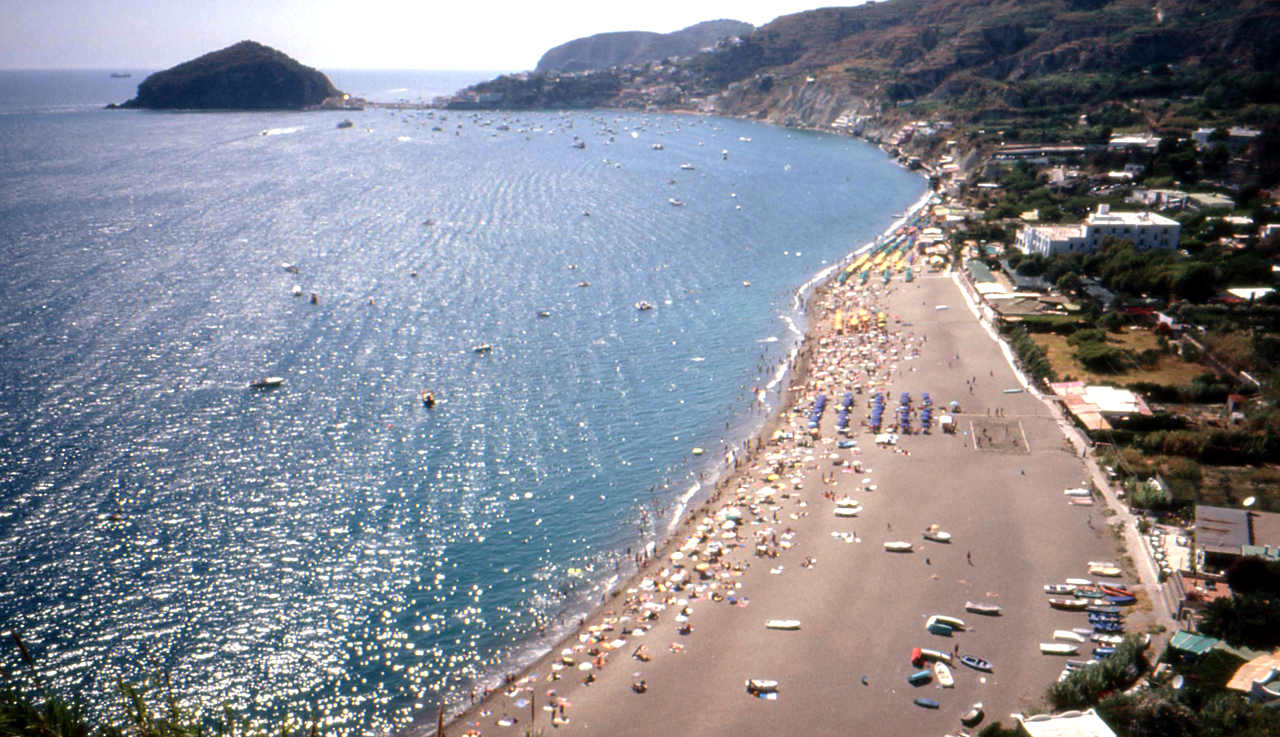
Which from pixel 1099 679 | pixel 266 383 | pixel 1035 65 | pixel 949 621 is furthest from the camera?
pixel 1035 65

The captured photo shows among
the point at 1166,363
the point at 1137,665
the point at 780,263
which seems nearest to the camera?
the point at 1137,665

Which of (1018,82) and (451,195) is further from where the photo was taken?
(1018,82)

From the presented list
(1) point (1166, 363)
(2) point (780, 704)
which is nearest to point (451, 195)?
(1) point (1166, 363)

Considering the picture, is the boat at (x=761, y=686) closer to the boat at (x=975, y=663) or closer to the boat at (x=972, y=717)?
the boat at (x=972, y=717)

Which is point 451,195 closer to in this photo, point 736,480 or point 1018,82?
point 736,480

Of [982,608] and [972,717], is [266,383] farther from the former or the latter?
[972,717]

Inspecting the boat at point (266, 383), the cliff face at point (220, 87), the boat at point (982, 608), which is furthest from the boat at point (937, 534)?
the cliff face at point (220, 87)

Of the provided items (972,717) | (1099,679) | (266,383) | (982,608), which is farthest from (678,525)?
(266,383)
